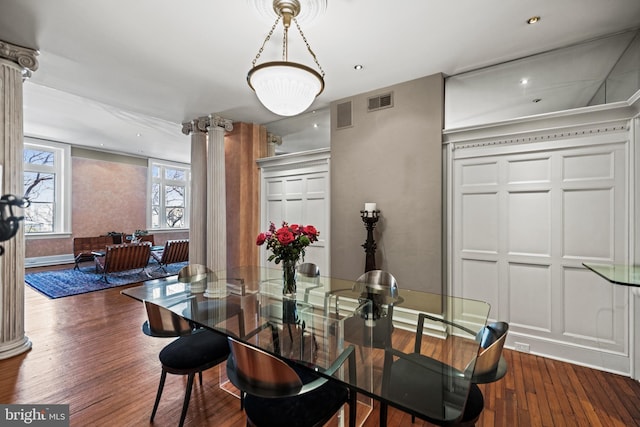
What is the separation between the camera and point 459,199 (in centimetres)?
319

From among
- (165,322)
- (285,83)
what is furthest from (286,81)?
(165,322)

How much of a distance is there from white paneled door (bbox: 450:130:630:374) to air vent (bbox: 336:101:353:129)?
4.83 ft

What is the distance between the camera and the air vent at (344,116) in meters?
3.83

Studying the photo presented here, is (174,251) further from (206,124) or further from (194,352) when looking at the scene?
(194,352)

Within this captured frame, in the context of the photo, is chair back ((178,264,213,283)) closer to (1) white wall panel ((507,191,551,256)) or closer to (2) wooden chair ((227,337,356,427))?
(2) wooden chair ((227,337,356,427))

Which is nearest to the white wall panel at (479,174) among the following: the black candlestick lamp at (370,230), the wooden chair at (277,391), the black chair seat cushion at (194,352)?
the black candlestick lamp at (370,230)

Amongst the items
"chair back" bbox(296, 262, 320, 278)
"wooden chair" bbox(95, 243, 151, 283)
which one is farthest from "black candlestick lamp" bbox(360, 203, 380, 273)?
"wooden chair" bbox(95, 243, 151, 283)

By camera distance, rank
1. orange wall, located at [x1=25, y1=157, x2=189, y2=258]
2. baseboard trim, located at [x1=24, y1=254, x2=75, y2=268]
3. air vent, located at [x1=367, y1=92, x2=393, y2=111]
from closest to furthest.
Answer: air vent, located at [x1=367, y1=92, x2=393, y2=111], baseboard trim, located at [x1=24, y1=254, x2=75, y2=268], orange wall, located at [x1=25, y1=157, x2=189, y2=258]

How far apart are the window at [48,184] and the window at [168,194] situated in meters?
2.07

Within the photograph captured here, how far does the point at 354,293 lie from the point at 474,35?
8.64ft

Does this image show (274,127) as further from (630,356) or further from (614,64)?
(630,356)

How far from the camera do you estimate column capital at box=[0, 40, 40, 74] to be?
2.64m

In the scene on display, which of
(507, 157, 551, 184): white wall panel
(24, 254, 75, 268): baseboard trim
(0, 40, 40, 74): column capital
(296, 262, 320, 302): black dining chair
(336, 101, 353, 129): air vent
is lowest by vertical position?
(24, 254, 75, 268): baseboard trim

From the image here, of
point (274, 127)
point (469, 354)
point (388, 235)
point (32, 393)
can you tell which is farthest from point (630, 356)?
point (274, 127)
